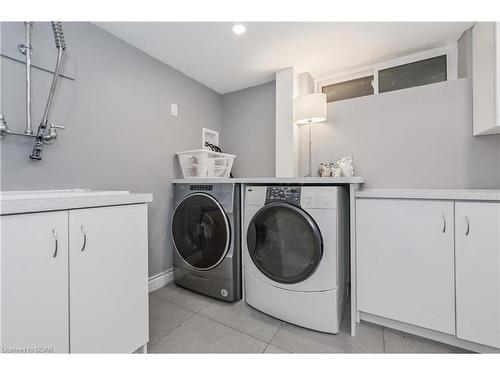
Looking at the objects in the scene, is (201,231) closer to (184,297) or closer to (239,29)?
(184,297)

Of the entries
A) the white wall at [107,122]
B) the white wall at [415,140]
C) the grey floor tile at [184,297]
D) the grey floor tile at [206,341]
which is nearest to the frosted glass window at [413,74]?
the white wall at [415,140]

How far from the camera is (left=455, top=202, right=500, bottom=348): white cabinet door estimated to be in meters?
1.02

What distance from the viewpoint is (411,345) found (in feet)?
3.98

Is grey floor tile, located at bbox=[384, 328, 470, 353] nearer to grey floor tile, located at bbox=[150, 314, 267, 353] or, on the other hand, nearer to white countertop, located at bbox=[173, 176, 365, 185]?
grey floor tile, located at bbox=[150, 314, 267, 353]

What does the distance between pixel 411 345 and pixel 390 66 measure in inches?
86.6

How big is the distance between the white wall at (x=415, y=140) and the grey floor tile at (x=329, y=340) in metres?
1.19

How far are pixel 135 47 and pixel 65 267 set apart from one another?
70.3 inches

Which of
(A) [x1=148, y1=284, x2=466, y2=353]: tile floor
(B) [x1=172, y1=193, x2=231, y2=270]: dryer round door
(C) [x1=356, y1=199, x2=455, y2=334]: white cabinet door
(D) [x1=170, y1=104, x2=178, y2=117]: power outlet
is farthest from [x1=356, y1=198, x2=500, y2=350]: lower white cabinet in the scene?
(D) [x1=170, y1=104, x2=178, y2=117]: power outlet

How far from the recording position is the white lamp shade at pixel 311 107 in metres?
1.94

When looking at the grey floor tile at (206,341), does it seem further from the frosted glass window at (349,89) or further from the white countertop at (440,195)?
the frosted glass window at (349,89)

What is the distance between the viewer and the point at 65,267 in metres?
0.82

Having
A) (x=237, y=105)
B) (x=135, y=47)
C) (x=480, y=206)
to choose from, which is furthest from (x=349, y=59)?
(x=135, y=47)
